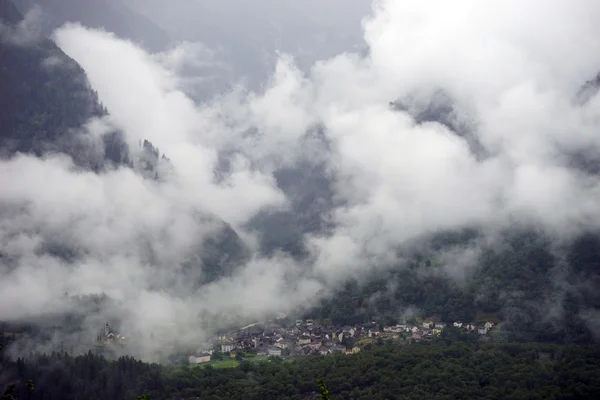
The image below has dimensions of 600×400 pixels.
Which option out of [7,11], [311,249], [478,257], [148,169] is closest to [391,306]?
[478,257]

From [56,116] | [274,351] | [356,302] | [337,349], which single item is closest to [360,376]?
[337,349]

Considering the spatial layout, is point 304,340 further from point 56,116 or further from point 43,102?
point 43,102

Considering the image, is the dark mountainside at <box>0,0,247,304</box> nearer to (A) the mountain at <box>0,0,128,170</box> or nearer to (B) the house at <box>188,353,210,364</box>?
(A) the mountain at <box>0,0,128,170</box>

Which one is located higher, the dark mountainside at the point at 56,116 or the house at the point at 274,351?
the dark mountainside at the point at 56,116

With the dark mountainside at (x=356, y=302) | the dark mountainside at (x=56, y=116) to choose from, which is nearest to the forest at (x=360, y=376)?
the dark mountainside at (x=356, y=302)

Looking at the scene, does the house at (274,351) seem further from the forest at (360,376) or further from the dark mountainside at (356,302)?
the forest at (360,376)

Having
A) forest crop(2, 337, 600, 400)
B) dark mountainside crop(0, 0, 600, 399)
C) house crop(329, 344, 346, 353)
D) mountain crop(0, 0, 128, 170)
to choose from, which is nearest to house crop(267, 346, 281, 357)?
dark mountainside crop(0, 0, 600, 399)
